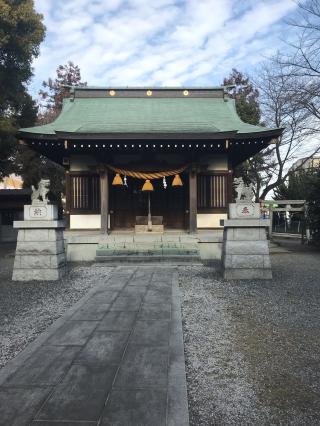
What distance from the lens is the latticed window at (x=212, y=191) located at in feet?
46.8

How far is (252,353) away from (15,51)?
15248mm

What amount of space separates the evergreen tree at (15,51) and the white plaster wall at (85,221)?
4.46 m

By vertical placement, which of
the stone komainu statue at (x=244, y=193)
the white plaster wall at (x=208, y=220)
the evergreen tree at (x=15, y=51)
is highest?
the evergreen tree at (x=15, y=51)

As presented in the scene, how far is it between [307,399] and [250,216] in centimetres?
544

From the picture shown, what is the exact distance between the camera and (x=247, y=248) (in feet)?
26.1

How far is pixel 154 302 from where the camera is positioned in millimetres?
5949

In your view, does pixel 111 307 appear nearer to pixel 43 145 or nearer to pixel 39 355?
pixel 39 355

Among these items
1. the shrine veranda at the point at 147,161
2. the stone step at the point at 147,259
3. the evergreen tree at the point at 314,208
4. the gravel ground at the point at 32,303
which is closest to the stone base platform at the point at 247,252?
the stone step at the point at 147,259

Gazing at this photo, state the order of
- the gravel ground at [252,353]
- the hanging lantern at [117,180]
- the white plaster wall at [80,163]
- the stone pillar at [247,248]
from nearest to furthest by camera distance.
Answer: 1. the gravel ground at [252,353]
2. the stone pillar at [247,248]
3. the hanging lantern at [117,180]
4. the white plaster wall at [80,163]

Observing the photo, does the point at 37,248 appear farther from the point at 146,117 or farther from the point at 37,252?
the point at 146,117

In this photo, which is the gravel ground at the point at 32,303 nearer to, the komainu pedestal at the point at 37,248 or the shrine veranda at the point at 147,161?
the komainu pedestal at the point at 37,248

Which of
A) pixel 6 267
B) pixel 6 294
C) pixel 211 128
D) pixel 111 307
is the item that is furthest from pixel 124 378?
pixel 211 128

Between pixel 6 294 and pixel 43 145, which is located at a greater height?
pixel 43 145

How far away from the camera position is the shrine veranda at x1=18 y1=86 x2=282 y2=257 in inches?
480
